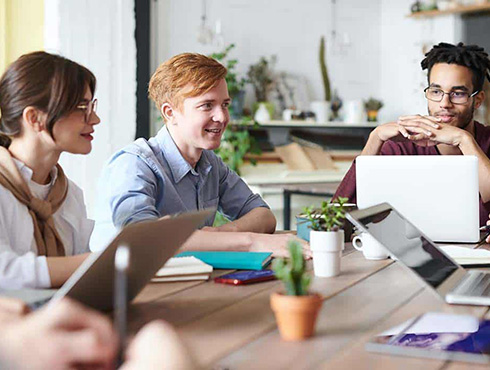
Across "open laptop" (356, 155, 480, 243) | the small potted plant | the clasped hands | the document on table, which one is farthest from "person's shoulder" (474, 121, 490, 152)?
the small potted plant

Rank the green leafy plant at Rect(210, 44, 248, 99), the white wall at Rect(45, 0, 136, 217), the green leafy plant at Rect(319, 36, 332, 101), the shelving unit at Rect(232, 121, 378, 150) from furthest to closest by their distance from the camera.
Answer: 1. the green leafy plant at Rect(319, 36, 332, 101)
2. the shelving unit at Rect(232, 121, 378, 150)
3. the green leafy plant at Rect(210, 44, 248, 99)
4. the white wall at Rect(45, 0, 136, 217)

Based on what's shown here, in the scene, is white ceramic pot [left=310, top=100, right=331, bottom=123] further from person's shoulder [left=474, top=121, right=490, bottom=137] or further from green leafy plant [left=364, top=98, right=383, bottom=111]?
person's shoulder [left=474, top=121, right=490, bottom=137]

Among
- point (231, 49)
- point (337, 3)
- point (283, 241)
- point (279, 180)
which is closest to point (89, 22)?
point (231, 49)

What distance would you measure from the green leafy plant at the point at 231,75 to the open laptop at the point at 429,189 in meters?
2.93

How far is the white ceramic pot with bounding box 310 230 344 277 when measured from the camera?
1646 millimetres

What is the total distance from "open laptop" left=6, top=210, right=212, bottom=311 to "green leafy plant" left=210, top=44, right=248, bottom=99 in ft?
12.2

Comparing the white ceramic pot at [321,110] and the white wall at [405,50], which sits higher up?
the white wall at [405,50]

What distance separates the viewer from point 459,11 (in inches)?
216

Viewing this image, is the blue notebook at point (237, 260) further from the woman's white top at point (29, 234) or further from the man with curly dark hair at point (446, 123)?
the man with curly dark hair at point (446, 123)

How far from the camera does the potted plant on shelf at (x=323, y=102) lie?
560cm

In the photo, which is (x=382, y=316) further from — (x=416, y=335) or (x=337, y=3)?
(x=337, y=3)

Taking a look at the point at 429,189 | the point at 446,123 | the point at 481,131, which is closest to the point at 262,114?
the point at 481,131

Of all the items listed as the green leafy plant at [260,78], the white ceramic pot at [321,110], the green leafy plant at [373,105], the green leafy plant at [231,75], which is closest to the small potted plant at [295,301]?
the green leafy plant at [231,75]

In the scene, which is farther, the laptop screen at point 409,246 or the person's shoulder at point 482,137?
the person's shoulder at point 482,137
